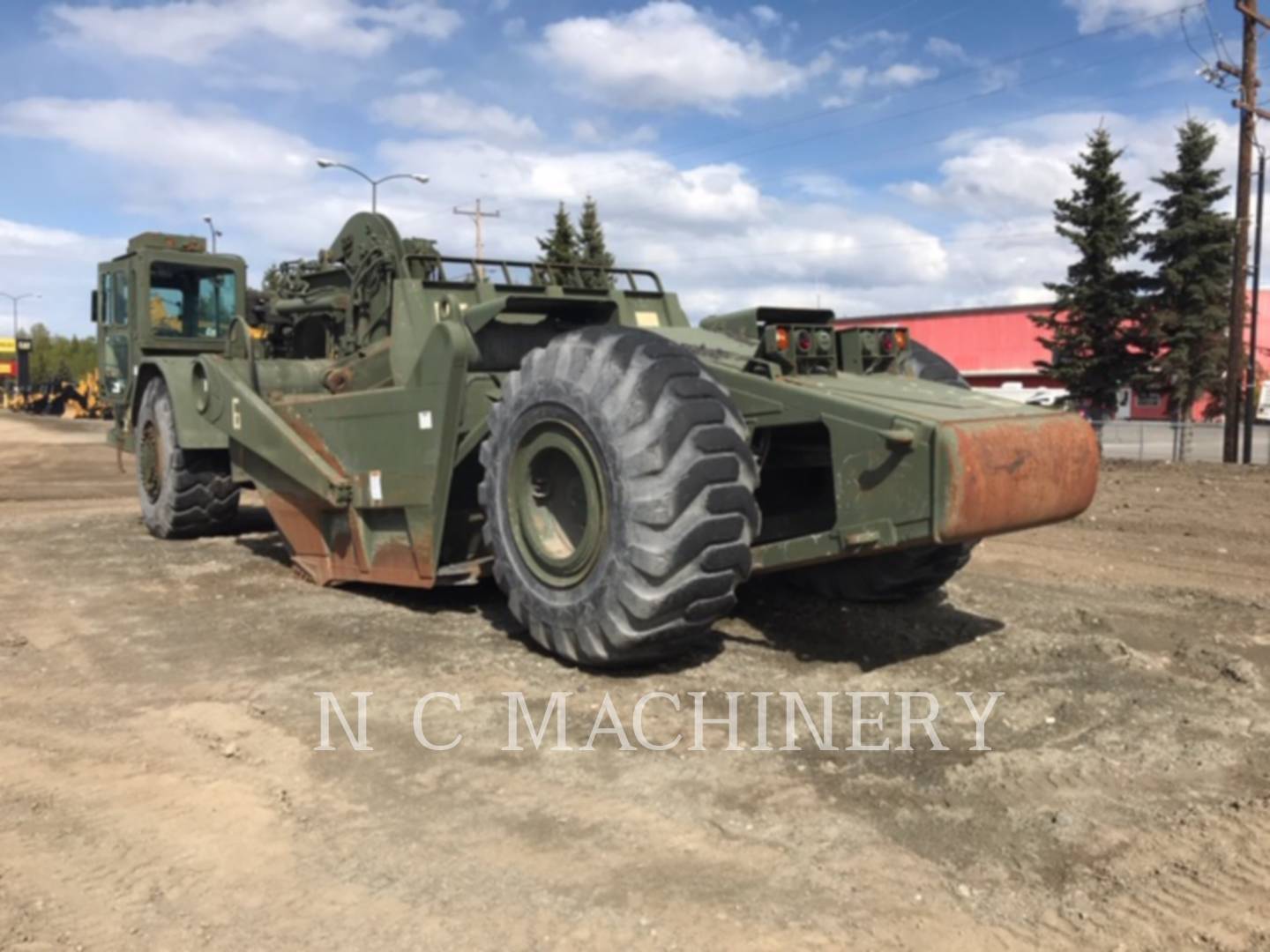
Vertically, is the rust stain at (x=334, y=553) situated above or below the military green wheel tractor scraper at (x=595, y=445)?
below

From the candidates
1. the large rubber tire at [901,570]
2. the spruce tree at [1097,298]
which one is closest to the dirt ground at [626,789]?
the large rubber tire at [901,570]

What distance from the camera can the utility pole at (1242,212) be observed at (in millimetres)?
20594

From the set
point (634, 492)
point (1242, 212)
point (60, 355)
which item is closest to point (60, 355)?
point (60, 355)

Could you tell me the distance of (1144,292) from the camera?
34062mm

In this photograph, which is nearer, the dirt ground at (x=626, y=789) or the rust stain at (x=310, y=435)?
the dirt ground at (x=626, y=789)

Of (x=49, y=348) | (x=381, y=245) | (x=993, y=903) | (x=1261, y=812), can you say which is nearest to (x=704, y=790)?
(x=993, y=903)

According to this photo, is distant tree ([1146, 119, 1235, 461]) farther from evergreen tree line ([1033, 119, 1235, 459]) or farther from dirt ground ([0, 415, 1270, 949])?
dirt ground ([0, 415, 1270, 949])

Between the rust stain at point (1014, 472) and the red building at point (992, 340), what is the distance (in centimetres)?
5079

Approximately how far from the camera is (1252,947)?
9.89 ft

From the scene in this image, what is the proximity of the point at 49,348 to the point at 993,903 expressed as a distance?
92.3 m

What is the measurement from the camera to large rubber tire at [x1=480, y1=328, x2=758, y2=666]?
4.89m

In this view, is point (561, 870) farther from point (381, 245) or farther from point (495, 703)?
point (381, 245)

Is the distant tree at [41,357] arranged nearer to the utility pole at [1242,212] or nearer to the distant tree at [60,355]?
the distant tree at [60,355]

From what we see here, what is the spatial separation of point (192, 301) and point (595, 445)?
927cm
